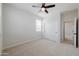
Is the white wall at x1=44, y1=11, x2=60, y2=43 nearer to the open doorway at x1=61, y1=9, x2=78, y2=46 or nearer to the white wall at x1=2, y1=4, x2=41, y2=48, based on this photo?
the open doorway at x1=61, y1=9, x2=78, y2=46

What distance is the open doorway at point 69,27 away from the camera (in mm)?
2262

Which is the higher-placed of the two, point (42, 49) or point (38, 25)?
point (38, 25)

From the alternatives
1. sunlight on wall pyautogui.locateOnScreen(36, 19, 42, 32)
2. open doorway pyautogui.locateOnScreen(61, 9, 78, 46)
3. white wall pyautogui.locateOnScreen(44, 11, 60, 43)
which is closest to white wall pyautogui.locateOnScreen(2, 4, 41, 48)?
sunlight on wall pyautogui.locateOnScreen(36, 19, 42, 32)

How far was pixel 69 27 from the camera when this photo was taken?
2.35 meters

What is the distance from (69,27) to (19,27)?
1.52 meters

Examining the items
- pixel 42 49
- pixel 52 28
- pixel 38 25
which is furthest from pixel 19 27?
pixel 52 28

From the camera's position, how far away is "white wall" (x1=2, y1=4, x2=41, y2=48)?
1911 millimetres

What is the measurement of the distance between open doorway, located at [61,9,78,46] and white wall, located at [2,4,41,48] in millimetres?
817

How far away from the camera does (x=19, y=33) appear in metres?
2.00

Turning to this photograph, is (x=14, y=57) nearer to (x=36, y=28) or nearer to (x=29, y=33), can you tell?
(x=29, y=33)

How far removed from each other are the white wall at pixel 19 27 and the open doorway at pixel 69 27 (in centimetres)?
82

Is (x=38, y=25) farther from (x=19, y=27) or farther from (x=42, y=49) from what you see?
(x=42, y=49)

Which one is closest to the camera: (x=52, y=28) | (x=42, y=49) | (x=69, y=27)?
(x=42, y=49)

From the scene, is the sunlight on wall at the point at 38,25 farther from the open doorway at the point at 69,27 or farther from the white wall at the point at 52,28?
the open doorway at the point at 69,27
